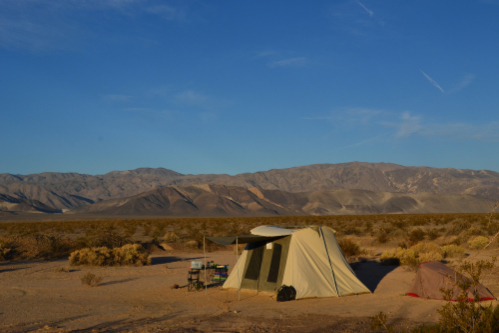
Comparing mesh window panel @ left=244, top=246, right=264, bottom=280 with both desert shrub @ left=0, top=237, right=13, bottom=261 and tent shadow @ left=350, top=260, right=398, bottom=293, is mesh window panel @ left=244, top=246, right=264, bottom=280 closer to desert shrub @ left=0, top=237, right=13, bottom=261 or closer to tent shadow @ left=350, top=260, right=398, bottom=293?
tent shadow @ left=350, top=260, right=398, bottom=293

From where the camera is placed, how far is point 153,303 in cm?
1142

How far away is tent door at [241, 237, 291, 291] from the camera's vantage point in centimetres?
1235

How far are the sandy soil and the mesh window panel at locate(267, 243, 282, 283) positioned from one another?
1.86 feet

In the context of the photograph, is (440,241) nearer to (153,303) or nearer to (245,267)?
(245,267)

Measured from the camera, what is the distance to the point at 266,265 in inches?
499

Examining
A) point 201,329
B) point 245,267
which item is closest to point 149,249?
point 245,267

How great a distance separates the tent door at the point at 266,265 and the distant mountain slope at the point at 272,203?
100 m

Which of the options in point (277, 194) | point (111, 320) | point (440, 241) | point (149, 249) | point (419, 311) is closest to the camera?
point (111, 320)

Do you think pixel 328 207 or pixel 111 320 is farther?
pixel 328 207

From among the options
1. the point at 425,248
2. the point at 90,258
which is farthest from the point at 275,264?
the point at 425,248

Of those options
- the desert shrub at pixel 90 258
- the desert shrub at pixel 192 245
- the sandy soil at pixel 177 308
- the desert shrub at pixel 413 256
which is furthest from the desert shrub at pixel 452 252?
the desert shrub at pixel 90 258

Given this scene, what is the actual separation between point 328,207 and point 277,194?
18.8 meters

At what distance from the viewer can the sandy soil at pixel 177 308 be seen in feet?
28.9

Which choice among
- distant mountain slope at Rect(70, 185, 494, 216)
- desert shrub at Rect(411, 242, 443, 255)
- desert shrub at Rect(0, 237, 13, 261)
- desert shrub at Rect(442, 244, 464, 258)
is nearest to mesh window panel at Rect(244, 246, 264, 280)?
desert shrub at Rect(411, 242, 443, 255)
